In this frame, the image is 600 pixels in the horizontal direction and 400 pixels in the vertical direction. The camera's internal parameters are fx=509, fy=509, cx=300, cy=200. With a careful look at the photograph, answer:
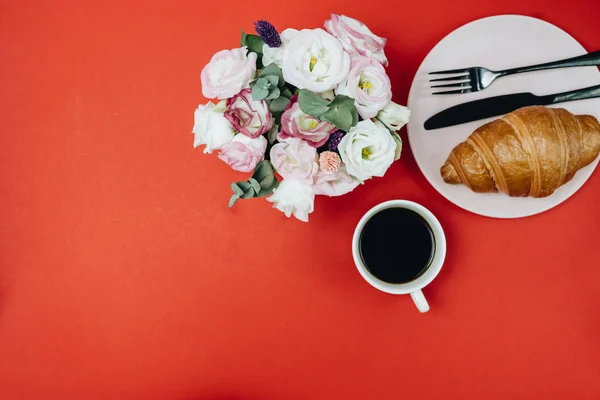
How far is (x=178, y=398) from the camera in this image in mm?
1012

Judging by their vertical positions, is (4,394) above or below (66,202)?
below

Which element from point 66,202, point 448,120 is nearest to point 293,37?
point 448,120

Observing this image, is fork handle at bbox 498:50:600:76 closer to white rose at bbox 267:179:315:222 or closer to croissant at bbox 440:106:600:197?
croissant at bbox 440:106:600:197

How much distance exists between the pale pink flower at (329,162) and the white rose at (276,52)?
14 cm

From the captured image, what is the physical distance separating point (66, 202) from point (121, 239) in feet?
0.45

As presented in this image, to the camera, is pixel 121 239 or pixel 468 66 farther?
pixel 121 239

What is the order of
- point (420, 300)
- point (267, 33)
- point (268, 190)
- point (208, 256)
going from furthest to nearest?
point (208, 256)
point (420, 300)
point (268, 190)
point (267, 33)

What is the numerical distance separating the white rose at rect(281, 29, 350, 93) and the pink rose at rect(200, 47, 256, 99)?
0.05 m

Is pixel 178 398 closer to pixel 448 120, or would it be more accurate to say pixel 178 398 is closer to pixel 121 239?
pixel 121 239

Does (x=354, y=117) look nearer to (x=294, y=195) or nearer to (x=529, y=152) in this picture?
(x=294, y=195)

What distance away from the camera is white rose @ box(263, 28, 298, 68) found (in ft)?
2.22

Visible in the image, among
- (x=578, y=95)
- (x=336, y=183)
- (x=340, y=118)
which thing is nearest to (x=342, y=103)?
(x=340, y=118)

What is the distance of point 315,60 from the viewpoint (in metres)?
0.65

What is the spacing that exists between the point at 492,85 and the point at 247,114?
480 mm
